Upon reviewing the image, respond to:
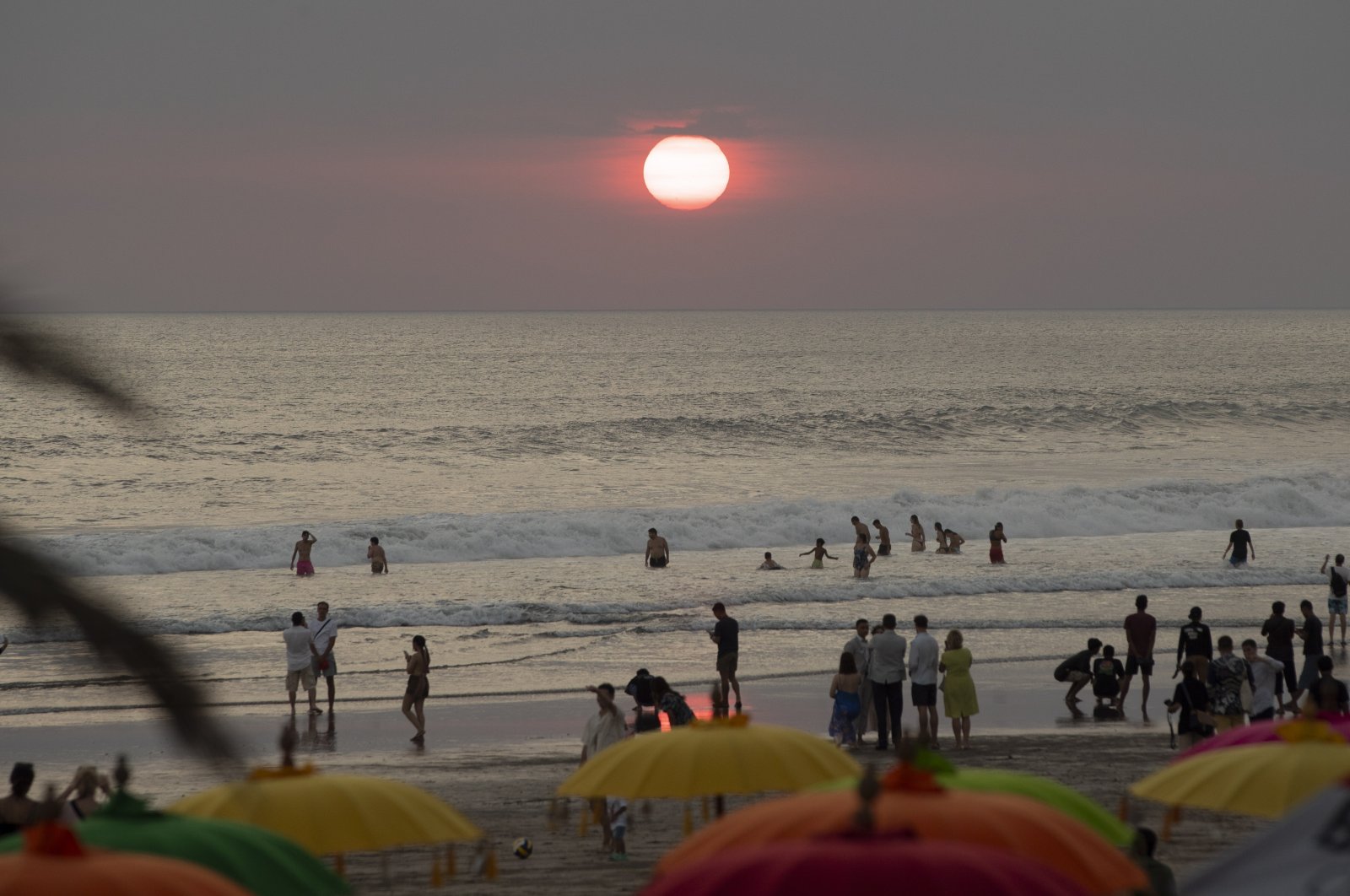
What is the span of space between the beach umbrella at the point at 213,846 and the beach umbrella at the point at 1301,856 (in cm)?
358

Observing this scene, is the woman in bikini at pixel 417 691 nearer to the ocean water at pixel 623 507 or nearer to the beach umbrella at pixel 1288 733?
the ocean water at pixel 623 507

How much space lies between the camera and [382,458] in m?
62.5

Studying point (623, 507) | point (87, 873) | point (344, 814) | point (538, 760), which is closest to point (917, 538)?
point (623, 507)

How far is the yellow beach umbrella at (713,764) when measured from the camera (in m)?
8.08

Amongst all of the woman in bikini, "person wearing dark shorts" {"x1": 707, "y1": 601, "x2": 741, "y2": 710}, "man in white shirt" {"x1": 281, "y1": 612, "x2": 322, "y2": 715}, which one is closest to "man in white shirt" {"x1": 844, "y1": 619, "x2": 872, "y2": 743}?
"person wearing dark shorts" {"x1": 707, "y1": 601, "x2": 741, "y2": 710}

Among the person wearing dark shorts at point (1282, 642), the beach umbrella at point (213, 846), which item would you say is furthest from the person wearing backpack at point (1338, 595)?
the beach umbrella at point (213, 846)

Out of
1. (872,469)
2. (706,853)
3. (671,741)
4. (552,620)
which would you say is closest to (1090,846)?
(706,853)

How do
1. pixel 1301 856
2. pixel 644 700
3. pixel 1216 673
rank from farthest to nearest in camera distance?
pixel 1216 673 → pixel 644 700 → pixel 1301 856

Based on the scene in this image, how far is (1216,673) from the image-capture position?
14.6 metres

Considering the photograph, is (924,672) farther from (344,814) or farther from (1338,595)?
(344,814)

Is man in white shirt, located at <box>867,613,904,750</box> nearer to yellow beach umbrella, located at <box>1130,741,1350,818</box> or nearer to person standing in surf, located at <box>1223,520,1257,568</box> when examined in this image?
yellow beach umbrella, located at <box>1130,741,1350,818</box>

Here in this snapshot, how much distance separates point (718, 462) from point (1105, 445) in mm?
19284

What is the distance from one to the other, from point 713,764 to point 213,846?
10.6ft

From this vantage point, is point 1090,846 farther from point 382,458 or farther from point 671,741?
point 382,458
